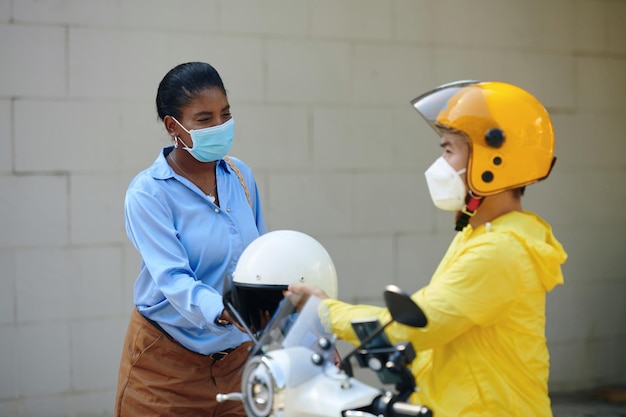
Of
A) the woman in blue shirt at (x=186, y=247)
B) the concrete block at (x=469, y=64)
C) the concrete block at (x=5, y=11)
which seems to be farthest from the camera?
the concrete block at (x=469, y=64)

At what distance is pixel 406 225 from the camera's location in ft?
19.1

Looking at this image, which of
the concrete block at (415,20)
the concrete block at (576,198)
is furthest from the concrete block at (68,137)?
the concrete block at (576,198)

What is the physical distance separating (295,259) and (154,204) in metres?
0.74

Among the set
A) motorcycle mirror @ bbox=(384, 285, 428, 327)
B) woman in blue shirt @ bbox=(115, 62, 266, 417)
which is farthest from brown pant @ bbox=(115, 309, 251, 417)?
motorcycle mirror @ bbox=(384, 285, 428, 327)

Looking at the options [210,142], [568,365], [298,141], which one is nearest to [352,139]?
[298,141]

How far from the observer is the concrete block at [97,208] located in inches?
195

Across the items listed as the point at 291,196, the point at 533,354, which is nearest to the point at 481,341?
the point at 533,354

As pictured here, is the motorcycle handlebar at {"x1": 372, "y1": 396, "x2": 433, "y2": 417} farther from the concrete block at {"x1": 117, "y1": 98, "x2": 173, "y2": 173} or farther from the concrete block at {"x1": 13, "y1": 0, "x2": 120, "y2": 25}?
the concrete block at {"x1": 13, "y1": 0, "x2": 120, "y2": 25}

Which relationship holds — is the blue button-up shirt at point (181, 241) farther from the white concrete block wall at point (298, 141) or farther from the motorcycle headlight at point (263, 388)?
the white concrete block wall at point (298, 141)

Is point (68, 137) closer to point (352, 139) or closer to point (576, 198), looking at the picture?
point (352, 139)

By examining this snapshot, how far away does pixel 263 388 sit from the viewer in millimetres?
2182

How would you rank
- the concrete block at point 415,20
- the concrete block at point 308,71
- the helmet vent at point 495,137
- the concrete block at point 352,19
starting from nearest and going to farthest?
the helmet vent at point 495,137 → the concrete block at point 308,71 → the concrete block at point 352,19 → the concrete block at point 415,20

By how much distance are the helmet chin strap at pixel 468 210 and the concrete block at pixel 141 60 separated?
9.44 feet

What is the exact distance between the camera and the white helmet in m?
2.64
